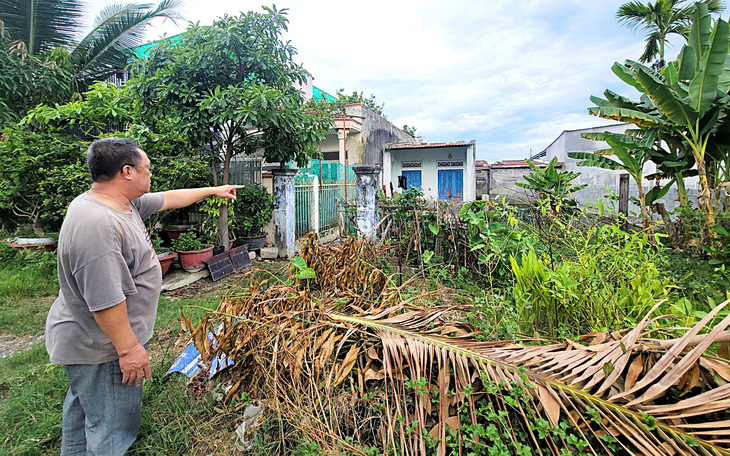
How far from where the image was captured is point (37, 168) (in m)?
5.39

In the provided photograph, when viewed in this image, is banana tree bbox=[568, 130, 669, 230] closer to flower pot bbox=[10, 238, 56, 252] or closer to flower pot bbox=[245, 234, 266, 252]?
flower pot bbox=[245, 234, 266, 252]

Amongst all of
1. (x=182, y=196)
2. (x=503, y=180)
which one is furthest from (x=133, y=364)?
(x=503, y=180)

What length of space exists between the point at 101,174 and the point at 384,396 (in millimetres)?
1709

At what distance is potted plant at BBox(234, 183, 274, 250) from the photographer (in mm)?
6387

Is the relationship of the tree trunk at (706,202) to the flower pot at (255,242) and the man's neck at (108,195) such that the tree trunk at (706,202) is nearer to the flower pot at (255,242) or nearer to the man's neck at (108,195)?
the man's neck at (108,195)

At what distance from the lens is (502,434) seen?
4.42 feet

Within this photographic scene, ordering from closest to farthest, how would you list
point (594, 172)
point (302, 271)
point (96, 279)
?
point (96, 279)
point (302, 271)
point (594, 172)

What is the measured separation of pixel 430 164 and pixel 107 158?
48.1ft

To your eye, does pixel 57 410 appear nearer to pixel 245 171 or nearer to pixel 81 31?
pixel 245 171

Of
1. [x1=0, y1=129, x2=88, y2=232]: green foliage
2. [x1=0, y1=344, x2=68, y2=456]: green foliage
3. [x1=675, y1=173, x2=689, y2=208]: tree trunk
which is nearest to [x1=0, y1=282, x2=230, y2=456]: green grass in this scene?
[x1=0, y1=344, x2=68, y2=456]: green foliage

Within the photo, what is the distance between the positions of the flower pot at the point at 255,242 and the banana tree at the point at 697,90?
652 centimetres

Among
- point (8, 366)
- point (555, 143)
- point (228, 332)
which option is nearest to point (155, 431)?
point (228, 332)

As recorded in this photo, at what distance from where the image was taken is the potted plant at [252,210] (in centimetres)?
639

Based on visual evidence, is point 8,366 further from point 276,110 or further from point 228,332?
point 276,110
